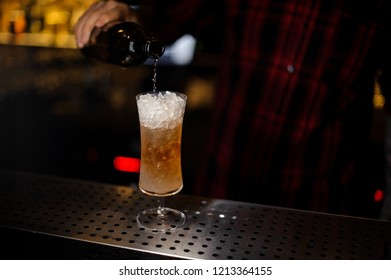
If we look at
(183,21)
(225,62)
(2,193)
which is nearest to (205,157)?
(225,62)

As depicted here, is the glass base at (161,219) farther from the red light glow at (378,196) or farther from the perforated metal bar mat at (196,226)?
the red light glow at (378,196)

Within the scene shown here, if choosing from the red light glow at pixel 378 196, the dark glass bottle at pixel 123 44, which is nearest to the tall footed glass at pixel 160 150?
the dark glass bottle at pixel 123 44

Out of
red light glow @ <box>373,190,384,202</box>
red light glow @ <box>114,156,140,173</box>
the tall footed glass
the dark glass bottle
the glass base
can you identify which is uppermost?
the dark glass bottle

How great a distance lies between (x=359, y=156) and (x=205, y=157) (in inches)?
29.3

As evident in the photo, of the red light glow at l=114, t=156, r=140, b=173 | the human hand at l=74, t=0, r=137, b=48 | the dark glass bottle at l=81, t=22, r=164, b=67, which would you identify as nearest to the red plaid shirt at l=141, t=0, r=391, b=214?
the human hand at l=74, t=0, r=137, b=48

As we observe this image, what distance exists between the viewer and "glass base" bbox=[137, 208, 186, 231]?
59.9 inches

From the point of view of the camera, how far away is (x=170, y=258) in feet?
4.46

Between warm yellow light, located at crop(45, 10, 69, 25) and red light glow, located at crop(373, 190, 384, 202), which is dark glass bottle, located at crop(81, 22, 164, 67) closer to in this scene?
warm yellow light, located at crop(45, 10, 69, 25)

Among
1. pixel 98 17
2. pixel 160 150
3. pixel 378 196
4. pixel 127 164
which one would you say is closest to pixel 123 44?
pixel 98 17

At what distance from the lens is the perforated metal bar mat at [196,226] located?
1409 mm

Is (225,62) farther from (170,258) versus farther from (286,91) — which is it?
(170,258)

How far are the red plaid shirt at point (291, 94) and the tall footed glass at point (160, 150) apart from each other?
0.77m

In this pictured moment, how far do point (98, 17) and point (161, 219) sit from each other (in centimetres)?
80

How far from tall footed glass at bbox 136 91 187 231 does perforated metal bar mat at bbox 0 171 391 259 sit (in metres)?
0.06
